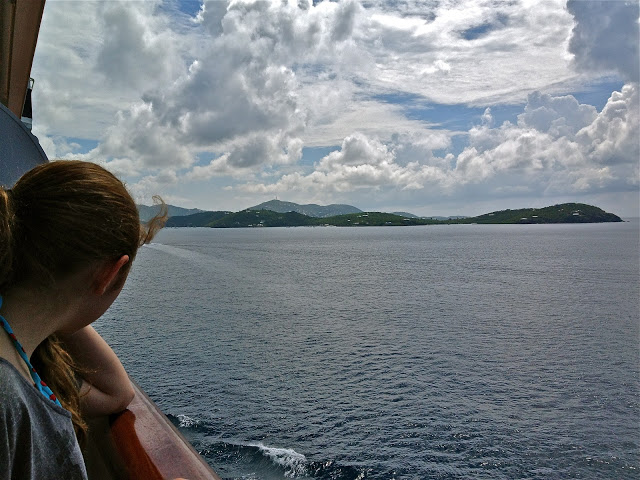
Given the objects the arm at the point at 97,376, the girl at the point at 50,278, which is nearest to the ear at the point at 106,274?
the girl at the point at 50,278

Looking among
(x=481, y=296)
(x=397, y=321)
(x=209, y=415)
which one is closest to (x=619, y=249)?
(x=481, y=296)

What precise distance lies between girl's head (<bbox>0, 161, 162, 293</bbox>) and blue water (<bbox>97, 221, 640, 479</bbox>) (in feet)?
60.6

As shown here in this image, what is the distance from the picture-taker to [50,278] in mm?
1407

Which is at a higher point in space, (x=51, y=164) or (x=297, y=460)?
(x=51, y=164)

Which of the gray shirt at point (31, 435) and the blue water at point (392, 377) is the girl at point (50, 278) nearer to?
the gray shirt at point (31, 435)

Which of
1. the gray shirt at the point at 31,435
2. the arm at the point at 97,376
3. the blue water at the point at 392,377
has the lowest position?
the blue water at the point at 392,377

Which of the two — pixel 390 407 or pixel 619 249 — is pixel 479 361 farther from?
pixel 619 249

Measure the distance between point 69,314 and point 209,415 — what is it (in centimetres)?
2245

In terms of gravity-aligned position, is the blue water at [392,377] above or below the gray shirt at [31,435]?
below

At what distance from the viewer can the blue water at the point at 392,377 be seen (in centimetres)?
1986

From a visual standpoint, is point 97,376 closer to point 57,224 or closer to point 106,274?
point 106,274

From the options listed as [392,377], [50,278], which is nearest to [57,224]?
[50,278]

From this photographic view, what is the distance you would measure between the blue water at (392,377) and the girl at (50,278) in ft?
60.3

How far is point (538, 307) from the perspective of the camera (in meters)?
46.9
